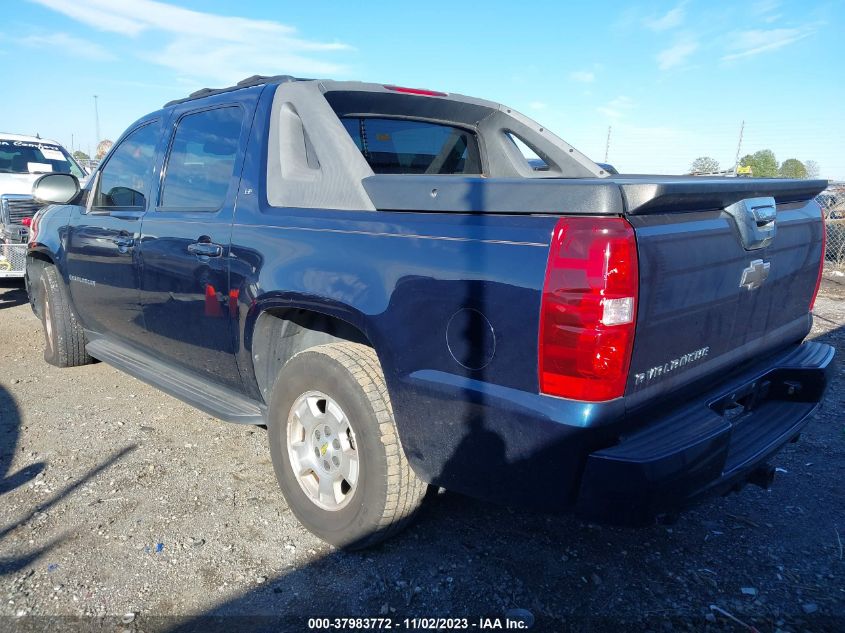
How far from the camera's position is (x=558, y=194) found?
1.90 meters

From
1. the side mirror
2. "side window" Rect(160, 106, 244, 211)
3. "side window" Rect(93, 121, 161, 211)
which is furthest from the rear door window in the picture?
the side mirror

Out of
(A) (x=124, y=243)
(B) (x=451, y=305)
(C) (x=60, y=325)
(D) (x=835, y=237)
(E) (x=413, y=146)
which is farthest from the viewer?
(D) (x=835, y=237)

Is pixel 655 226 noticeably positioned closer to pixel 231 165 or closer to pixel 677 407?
pixel 677 407

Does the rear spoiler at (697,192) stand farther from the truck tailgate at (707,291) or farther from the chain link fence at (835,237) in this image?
the chain link fence at (835,237)

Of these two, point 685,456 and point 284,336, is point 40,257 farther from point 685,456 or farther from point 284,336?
point 685,456

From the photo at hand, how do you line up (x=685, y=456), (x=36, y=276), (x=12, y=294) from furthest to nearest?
1. (x=12, y=294)
2. (x=36, y=276)
3. (x=685, y=456)

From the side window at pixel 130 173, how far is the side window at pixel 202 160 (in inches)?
10.4

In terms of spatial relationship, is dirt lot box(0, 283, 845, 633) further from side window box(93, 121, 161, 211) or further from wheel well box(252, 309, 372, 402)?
side window box(93, 121, 161, 211)

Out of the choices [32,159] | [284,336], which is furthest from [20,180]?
[284,336]

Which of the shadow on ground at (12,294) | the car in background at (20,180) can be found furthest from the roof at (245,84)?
the shadow on ground at (12,294)

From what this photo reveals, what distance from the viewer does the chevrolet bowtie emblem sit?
2.33 metres

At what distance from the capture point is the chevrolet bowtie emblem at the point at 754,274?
91.8 inches

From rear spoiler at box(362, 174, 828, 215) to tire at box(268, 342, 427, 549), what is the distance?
0.68 metres

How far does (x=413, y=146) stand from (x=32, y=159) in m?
8.79
